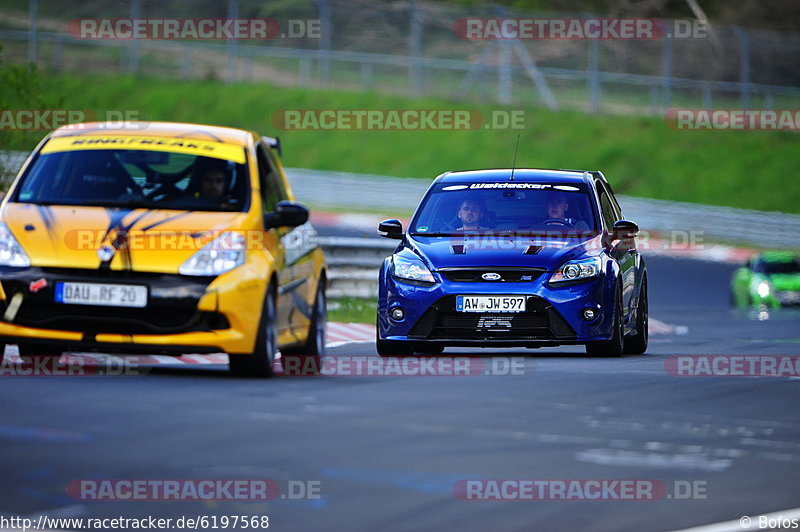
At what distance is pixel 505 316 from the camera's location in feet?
41.0

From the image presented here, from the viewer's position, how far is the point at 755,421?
30.4 ft

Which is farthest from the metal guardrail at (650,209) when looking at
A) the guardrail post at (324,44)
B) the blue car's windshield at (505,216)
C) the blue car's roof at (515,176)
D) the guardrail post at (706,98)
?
the blue car's windshield at (505,216)

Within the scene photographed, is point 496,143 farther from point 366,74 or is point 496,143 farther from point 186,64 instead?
point 186,64

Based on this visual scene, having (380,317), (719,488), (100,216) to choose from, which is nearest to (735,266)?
(380,317)

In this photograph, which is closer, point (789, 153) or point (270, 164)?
point (270, 164)

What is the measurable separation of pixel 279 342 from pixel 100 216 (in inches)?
56.1

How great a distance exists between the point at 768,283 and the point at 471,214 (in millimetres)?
16412

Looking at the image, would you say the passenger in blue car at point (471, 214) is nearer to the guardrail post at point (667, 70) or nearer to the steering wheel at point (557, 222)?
the steering wheel at point (557, 222)

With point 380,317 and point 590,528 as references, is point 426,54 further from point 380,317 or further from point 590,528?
point 590,528

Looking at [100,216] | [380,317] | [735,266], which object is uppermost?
[100,216]

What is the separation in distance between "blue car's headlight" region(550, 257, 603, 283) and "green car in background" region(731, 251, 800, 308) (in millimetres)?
16564

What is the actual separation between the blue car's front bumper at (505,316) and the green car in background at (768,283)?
16.8m

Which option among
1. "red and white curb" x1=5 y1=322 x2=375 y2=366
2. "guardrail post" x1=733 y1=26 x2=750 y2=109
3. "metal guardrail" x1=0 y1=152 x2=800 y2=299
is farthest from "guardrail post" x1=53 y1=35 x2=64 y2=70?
"red and white curb" x1=5 y1=322 x2=375 y2=366

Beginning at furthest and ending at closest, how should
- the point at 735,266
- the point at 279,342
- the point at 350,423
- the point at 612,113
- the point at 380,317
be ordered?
the point at 612,113, the point at 735,266, the point at 380,317, the point at 279,342, the point at 350,423
